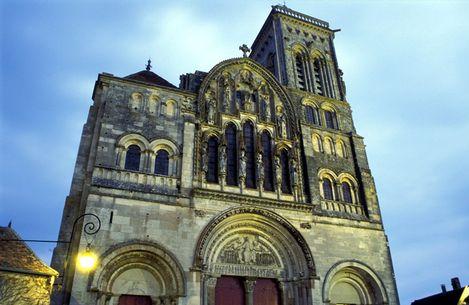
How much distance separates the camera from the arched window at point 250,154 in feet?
Result: 57.0

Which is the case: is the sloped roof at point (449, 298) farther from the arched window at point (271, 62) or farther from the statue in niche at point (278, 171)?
the arched window at point (271, 62)

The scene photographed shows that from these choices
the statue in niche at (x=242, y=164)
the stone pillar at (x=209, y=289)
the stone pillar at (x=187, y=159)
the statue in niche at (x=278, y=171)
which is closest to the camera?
the stone pillar at (x=209, y=289)

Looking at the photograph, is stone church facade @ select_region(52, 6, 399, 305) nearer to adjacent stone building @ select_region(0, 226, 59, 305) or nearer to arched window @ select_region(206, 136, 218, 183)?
arched window @ select_region(206, 136, 218, 183)

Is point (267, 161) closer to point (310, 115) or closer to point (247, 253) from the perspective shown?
point (247, 253)

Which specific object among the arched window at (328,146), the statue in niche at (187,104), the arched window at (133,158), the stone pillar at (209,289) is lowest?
the stone pillar at (209,289)

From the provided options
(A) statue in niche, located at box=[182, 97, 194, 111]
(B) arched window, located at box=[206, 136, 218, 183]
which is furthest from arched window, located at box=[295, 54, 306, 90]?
(B) arched window, located at box=[206, 136, 218, 183]

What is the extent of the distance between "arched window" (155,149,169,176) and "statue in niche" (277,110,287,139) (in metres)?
6.05

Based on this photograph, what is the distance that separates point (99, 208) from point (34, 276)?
3.35m

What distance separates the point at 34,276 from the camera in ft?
36.2

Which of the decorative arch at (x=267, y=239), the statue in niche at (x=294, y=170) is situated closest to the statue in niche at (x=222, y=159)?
the decorative arch at (x=267, y=239)

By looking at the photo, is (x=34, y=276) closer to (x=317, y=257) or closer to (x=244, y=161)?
(x=244, y=161)

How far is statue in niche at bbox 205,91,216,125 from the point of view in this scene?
58.6ft

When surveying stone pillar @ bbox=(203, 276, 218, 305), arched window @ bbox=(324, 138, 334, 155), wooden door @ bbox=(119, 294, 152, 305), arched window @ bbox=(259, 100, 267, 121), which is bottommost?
wooden door @ bbox=(119, 294, 152, 305)

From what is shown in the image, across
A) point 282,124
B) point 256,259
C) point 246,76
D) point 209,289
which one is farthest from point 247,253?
point 246,76
